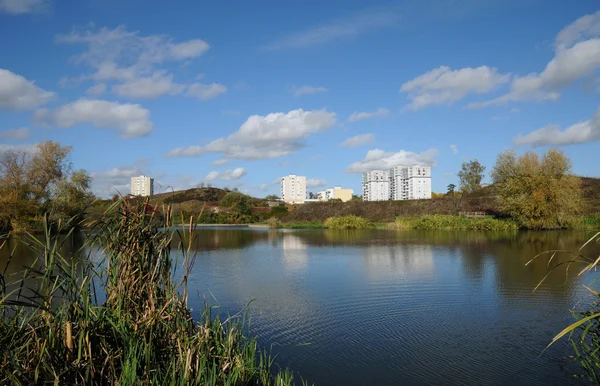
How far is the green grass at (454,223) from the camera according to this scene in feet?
106

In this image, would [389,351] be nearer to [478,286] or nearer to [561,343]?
[561,343]

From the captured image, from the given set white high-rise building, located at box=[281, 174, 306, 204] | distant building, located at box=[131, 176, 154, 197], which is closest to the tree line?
distant building, located at box=[131, 176, 154, 197]

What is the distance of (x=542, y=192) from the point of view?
30.4 metres

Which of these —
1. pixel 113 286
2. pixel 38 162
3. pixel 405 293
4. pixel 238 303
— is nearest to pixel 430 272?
pixel 405 293

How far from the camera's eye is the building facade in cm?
10819

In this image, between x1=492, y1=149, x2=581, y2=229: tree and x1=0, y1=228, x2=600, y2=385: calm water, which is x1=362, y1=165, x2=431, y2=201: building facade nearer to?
x1=492, y1=149, x2=581, y2=229: tree

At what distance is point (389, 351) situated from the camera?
252 inches

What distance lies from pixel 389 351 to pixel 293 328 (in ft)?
5.84

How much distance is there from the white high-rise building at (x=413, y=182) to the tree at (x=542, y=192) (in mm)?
71384

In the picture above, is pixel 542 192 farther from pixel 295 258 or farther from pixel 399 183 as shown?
pixel 399 183

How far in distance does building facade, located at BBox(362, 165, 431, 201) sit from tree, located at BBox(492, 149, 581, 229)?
204ft

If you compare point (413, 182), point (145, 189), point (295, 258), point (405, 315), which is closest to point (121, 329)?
point (145, 189)

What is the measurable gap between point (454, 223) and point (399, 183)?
8277cm

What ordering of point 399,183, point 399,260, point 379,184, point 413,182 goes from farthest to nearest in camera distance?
1. point 379,184
2. point 399,183
3. point 413,182
4. point 399,260
